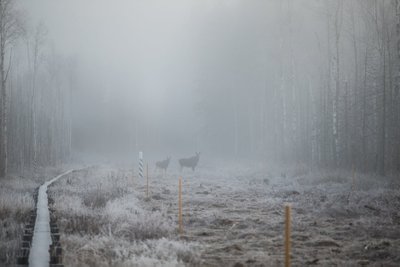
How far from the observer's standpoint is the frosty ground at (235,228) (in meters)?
7.25

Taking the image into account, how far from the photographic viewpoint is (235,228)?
399 inches

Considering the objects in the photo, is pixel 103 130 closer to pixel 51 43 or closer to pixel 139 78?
pixel 139 78

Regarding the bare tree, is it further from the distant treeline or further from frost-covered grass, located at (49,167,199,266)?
the distant treeline

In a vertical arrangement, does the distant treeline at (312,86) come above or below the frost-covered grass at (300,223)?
above

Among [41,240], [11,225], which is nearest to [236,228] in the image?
[41,240]

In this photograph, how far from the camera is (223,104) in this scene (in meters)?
53.7

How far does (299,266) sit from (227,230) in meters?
3.24

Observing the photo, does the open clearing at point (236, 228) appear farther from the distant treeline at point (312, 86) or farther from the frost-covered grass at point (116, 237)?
the distant treeline at point (312, 86)

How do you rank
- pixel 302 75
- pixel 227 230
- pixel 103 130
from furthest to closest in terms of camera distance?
pixel 103 130, pixel 302 75, pixel 227 230

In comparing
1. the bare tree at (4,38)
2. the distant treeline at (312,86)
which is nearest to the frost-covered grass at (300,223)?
the distant treeline at (312,86)

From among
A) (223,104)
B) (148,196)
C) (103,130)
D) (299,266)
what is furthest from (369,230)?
(103,130)

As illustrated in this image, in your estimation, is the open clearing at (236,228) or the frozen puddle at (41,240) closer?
the frozen puddle at (41,240)

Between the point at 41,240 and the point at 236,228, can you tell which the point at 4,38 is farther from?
the point at 236,228

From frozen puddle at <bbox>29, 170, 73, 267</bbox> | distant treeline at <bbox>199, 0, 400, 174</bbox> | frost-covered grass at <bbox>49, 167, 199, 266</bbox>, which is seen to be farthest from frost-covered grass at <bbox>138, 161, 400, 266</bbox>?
distant treeline at <bbox>199, 0, 400, 174</bbox>
